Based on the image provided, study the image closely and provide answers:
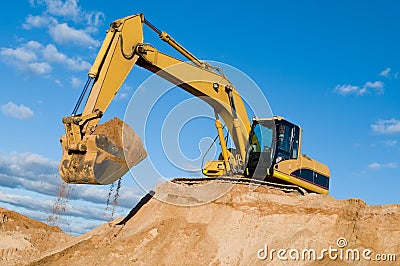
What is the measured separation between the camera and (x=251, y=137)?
1522 centimetres

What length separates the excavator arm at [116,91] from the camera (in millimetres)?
10375

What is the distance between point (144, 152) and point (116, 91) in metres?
1.66

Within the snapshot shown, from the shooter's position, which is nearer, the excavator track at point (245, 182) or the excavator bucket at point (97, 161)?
the excavator bucket at point (97, 161)

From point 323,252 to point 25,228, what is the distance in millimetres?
11890

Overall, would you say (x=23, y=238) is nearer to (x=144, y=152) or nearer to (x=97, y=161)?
(x=144, y=152)

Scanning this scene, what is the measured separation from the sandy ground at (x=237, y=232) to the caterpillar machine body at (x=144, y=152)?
1051mm

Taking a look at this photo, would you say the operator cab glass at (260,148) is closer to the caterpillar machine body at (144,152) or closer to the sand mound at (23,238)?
the caterpillar machine body at (144,152)

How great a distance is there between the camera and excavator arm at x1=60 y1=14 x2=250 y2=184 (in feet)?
34.0

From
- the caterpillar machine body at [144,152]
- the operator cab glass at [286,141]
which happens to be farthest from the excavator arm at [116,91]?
the operator cab glass at [286,141]
